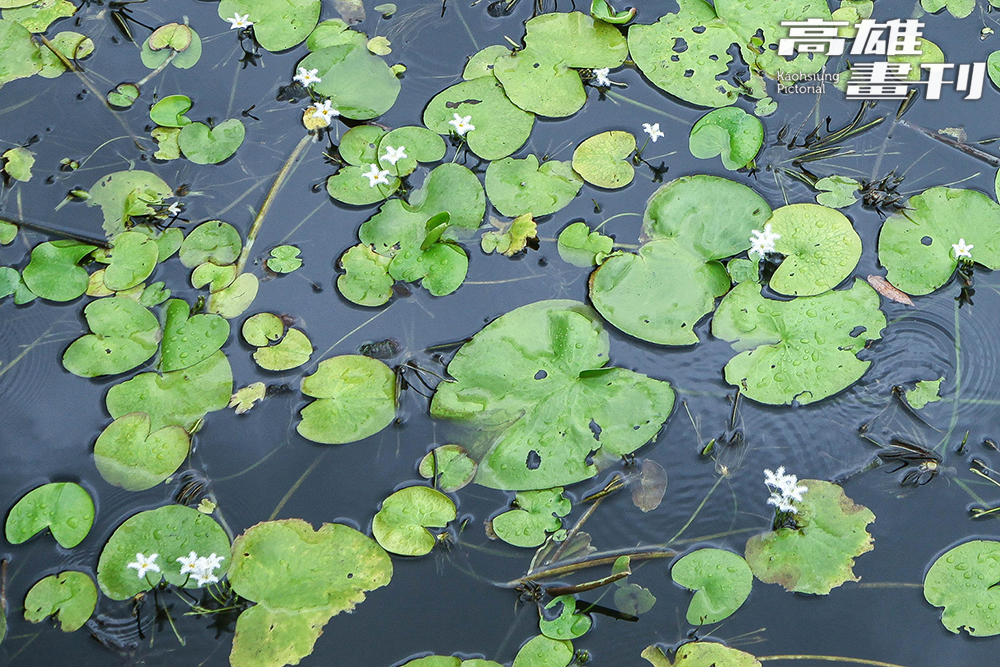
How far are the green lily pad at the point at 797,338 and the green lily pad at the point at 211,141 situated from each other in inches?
91.0

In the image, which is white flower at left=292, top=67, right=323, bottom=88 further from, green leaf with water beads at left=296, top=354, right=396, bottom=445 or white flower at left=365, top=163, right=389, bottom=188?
green leaf with water beads at left=296, top=354, right=396, bottom=445

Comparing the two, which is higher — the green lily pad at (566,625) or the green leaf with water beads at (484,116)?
the green leaf with water beads at (484,116)

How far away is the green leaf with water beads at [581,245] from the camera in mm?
2996

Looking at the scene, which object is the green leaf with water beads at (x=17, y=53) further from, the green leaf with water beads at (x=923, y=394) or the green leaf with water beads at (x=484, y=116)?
the green leaf with water beads at (x=923, y=394)

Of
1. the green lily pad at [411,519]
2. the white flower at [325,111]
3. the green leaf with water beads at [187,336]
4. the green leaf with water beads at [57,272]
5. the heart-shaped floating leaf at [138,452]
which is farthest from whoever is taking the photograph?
the white flower at [325,111]

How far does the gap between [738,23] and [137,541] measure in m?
3.46

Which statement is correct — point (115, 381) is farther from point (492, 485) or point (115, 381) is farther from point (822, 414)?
point (822, 414)

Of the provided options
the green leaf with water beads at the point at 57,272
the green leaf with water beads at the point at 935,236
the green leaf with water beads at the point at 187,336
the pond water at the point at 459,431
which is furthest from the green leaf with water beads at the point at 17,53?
the green leaf with water beads at the point at 935,236

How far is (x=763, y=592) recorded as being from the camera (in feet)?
8.03

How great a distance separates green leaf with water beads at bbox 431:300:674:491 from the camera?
102 inches

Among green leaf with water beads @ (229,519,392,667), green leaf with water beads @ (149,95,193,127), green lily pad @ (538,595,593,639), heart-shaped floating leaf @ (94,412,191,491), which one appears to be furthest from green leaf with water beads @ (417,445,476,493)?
green leaf with water beads @ (149,95,193,127)

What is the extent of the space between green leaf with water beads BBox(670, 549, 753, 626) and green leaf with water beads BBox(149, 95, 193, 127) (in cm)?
292

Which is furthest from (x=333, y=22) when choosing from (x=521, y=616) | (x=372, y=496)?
(x=521, y=616)

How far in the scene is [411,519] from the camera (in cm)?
256
